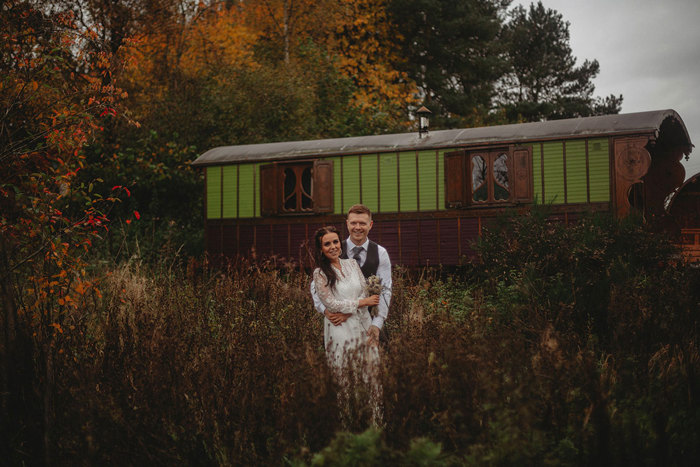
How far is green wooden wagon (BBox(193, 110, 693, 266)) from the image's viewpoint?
10.3 meters

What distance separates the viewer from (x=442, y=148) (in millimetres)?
11203

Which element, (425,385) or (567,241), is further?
(567,241)

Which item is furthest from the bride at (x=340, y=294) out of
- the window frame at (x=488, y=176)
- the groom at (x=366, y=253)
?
the window frame at (x=488, y=176)

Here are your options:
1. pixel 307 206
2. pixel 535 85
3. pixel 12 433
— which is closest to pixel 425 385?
pixel 12 433

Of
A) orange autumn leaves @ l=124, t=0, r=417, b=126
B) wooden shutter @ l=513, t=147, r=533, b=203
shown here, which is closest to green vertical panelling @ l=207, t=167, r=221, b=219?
orange autumn leaves @ l=124, t=0, r=417, b=126

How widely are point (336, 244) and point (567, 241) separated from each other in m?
4.32

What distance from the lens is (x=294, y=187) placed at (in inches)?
490

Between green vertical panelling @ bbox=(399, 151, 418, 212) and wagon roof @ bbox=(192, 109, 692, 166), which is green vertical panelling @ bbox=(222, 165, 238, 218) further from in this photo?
green vertical panelling @ bbox=(399, 151, 418, 212)

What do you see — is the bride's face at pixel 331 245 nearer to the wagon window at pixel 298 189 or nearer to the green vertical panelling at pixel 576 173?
the green vertical panelling at pixel 576 173

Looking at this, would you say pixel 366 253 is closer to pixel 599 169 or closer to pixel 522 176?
pixel 522 176

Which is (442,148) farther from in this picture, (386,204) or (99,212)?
(99,212)

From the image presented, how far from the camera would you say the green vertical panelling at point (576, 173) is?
34.1 feet

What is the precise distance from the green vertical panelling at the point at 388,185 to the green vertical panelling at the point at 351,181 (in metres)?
0.48

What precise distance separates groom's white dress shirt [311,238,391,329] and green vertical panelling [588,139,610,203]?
7.34 metres
